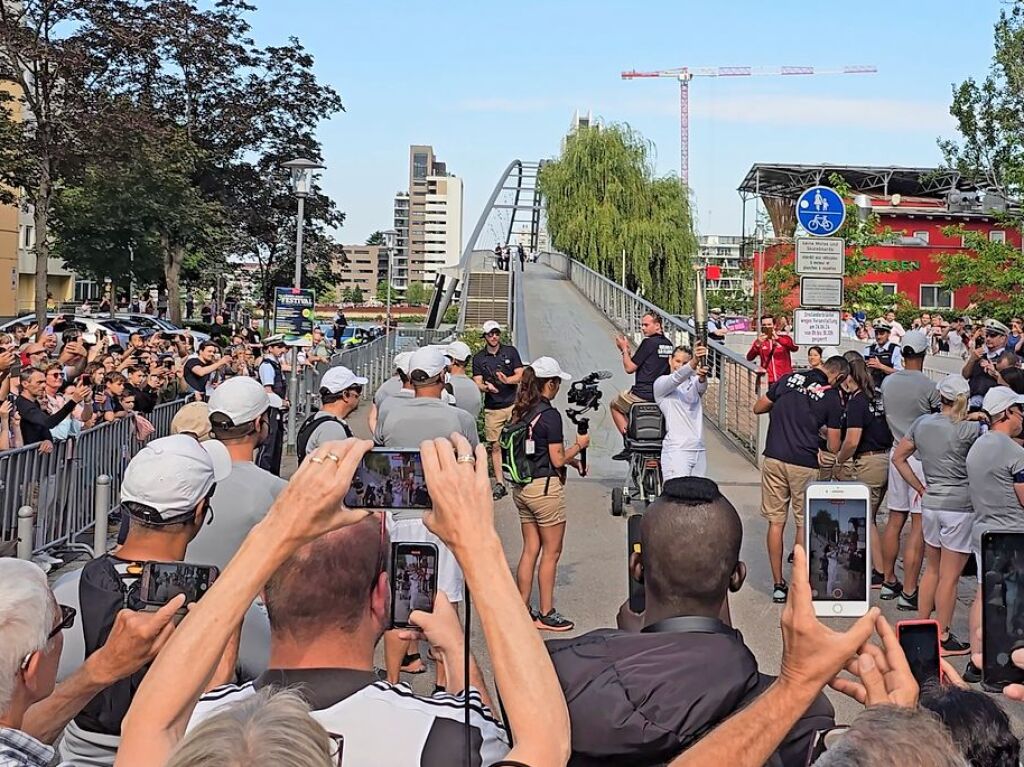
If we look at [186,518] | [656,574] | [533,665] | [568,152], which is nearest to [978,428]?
[656,574]

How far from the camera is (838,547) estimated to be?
3270mm

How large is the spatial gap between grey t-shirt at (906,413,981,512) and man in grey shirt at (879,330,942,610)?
37.8 inches

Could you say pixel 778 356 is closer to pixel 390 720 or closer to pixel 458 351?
pixel 458 351

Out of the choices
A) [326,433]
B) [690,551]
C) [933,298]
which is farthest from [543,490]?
[933,298]

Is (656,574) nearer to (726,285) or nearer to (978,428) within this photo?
(978,428)

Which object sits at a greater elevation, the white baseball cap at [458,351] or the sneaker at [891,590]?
the white baseball cap at [458,351]

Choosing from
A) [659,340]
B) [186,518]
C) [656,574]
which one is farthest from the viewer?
[659,340]

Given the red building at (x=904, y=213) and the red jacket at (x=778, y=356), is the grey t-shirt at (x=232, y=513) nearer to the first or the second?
the red jacket at (x=778, y=356)

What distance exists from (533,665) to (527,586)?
5.53 meters

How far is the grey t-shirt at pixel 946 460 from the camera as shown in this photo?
7.09 meters

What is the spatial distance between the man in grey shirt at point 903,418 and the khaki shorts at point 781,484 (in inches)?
26.8

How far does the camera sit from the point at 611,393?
20781 millimetres

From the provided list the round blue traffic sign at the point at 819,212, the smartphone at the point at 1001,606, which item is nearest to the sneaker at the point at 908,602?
the round blue traffic sign at the point at 819,212

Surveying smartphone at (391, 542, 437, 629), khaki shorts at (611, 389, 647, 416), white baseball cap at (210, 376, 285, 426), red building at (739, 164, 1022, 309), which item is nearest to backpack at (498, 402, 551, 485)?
white baseball cap at (210, 376, 285, 426)
